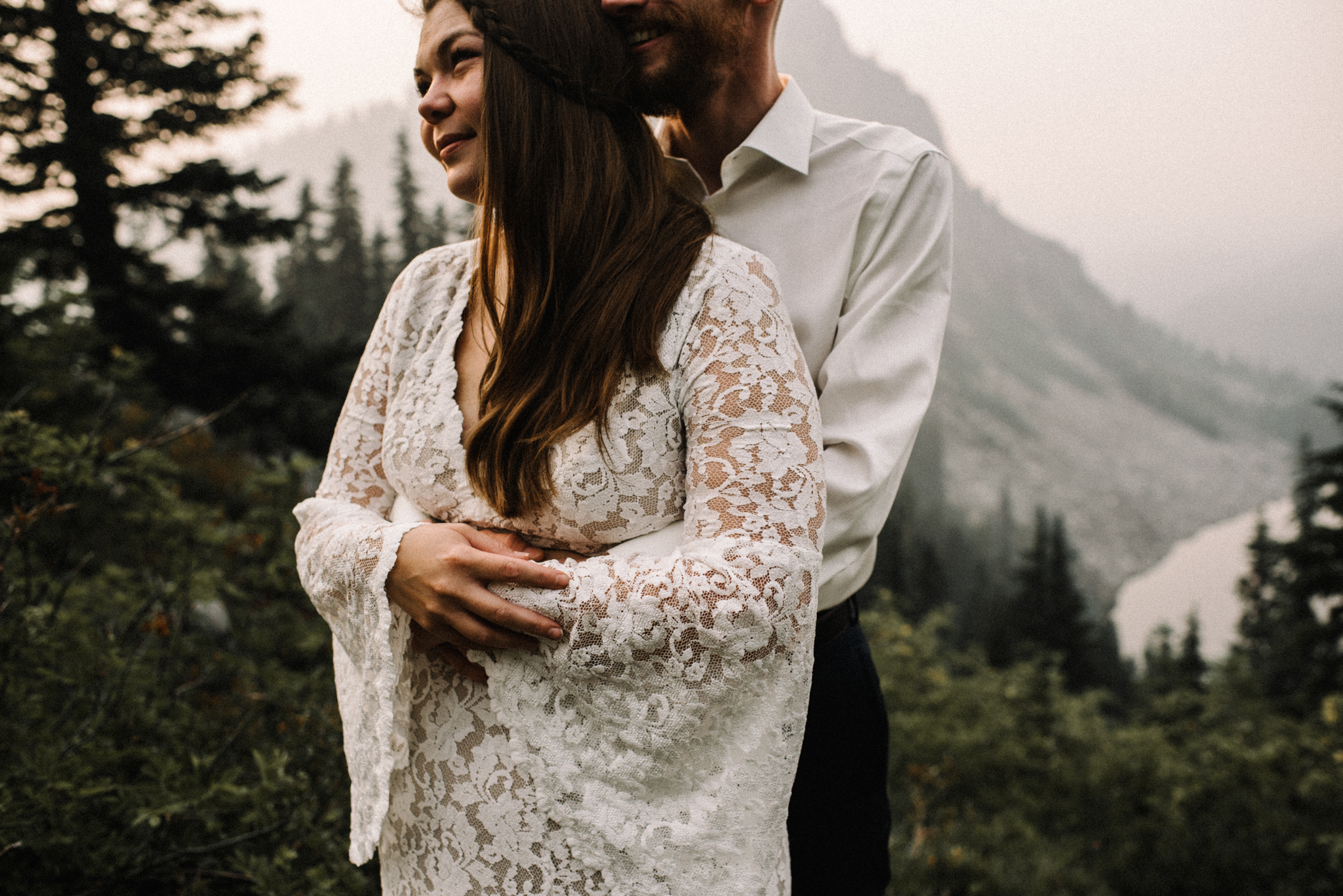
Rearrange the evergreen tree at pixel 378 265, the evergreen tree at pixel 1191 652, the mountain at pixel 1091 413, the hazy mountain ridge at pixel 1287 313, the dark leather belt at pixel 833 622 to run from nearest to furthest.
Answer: the dark leather belt at pixel 833 622
the evergreen tree at pixel 378 265
the evergreen tree at pixel 1191 652
the hazy mountain ridge at pixel 1287 313
the mountain at pixel 1091 413

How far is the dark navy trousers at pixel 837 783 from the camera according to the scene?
1.72m

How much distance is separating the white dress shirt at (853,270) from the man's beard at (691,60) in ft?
0.49

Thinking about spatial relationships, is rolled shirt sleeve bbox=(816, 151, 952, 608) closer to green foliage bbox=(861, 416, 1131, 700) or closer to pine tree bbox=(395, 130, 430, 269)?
pine tree bbox=(395, 130, 430, 269)

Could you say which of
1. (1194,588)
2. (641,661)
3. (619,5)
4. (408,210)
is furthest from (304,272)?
(1194,588)

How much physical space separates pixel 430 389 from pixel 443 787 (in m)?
0.66

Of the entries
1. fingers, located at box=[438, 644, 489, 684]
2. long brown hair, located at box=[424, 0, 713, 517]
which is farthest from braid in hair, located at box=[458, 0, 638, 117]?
fingers, located at box=[438, 644, 489, 684]

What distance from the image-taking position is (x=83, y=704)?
271cm

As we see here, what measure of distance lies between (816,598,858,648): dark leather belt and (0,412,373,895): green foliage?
1519 millimetres

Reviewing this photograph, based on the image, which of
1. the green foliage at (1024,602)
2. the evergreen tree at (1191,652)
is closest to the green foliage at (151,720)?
the green foliage at (1024,602)

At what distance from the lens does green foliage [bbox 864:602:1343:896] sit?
5.34m

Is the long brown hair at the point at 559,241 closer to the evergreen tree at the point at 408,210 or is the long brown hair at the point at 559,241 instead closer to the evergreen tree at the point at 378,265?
the evergreen tree at the point at 408,210

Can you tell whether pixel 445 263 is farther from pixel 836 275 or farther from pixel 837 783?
pixel 837 783

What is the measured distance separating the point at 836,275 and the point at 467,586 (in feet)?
3.28

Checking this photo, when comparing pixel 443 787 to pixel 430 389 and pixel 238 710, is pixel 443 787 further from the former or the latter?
pixel 238 710
